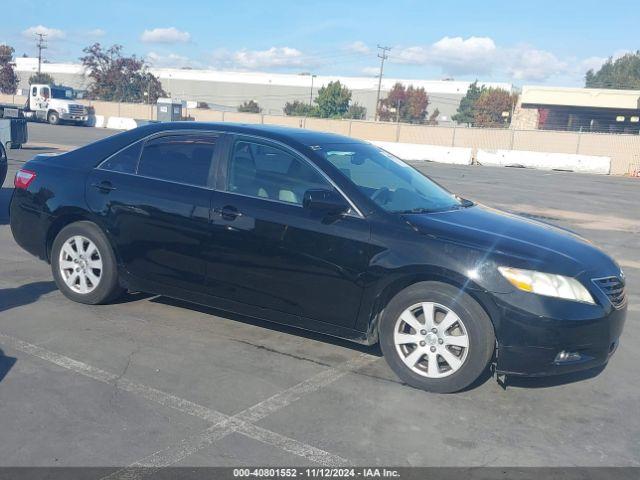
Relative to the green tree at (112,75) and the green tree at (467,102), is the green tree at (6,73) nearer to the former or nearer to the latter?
the green tree at (112,75)

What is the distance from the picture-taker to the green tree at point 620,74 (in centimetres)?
10406

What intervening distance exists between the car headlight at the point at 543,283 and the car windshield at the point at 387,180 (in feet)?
3.14

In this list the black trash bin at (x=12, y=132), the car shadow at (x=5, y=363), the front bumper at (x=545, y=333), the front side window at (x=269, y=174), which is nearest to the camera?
the front bumper at (x=545, y=333)

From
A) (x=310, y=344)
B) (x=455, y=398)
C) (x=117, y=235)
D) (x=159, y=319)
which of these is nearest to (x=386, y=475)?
(x=455, y=398)

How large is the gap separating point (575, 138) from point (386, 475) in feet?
130

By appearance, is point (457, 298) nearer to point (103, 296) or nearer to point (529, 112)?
point (103, 296)

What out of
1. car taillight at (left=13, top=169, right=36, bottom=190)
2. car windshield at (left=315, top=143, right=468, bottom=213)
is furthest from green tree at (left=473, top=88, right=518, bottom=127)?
car taillight at (left=13, top=169, right=36, bottom=190)

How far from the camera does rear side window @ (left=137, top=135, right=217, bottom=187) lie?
529 centimetres

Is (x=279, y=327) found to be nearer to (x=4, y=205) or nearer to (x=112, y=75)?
(x=4, y=205)

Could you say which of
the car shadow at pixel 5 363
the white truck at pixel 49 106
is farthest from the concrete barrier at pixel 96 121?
the car shadow at pixel 5 363

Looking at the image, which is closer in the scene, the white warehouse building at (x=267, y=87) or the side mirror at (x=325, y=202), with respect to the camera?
the side mirror at (x=325, y=202)

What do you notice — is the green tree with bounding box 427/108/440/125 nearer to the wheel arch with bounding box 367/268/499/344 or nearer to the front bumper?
the wheel arch with bounding box 367/268/499/344

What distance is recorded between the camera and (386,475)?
3.33 meters

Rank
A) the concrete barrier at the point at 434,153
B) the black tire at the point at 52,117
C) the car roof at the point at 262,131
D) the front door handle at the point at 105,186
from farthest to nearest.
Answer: the black tire at the point at 52,117
the concrete barrier at the point at 434,153
the front door handle at the point at 105,186
the car roof at the point at 262,131
